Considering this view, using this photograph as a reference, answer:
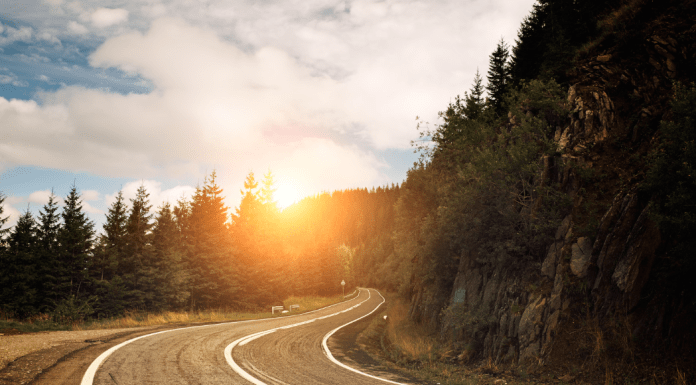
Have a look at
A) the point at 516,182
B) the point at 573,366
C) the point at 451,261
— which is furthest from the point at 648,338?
the point at 451,261

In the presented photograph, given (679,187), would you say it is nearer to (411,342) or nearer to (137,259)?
(411,342)

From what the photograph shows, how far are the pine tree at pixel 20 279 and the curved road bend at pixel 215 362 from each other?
1829cm

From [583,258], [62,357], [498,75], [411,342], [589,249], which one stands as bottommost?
[411,342]

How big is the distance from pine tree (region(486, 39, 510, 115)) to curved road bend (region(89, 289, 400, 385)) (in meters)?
23.1

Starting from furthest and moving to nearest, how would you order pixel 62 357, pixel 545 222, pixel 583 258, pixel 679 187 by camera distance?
1. pixel 545 222
2. pixel 583 258
3. pixel 62 357
4. pixel 679 187

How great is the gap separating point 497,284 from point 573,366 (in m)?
4.46

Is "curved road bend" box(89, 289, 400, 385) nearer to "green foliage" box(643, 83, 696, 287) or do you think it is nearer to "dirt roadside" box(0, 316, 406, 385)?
"dirt roadside" box(0, 316, 406, 385)

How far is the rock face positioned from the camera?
28.4ft

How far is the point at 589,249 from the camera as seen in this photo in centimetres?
983

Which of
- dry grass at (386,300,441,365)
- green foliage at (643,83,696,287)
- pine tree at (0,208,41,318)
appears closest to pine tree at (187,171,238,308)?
pine tree at (0,208,41,318)

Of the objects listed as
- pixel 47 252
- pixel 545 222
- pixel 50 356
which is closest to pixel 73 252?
pixel 47 252

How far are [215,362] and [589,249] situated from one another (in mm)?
11027

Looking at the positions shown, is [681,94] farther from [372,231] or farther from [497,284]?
[372,231]

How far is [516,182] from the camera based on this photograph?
42.4ft
